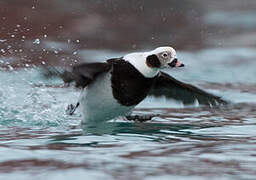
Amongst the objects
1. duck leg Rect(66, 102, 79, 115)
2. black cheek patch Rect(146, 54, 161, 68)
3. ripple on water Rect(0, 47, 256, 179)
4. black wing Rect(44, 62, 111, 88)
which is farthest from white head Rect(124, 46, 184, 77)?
duck leg Rect(66, 102, 79, 115)

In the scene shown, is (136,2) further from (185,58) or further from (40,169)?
(40,169)

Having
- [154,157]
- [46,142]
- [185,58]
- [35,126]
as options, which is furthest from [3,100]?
[185,58]

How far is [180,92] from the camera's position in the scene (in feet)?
21.5

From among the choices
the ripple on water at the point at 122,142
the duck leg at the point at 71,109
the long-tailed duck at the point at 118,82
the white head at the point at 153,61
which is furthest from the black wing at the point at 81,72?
the duck leg at the point at 71,109

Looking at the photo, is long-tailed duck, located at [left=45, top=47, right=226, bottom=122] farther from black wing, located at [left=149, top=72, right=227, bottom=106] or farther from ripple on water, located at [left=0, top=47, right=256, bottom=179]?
black wing, located at [left=149, top=72, right=227, bottom=106]

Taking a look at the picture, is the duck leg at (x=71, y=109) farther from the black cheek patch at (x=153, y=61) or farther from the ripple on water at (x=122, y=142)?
the black cheek patch at (x=153, y=61)

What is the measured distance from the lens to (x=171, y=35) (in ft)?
40.4

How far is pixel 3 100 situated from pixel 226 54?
18.3ft

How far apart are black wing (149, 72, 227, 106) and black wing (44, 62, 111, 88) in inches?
30.8

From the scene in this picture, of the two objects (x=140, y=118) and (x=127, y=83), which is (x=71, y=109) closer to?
(x=140, y=118)

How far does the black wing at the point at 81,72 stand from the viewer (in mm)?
5410

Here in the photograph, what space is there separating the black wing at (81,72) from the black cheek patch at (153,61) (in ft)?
1.05

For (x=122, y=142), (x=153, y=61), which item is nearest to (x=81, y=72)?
(x=122, y=142)

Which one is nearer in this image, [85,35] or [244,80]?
[244,80]
